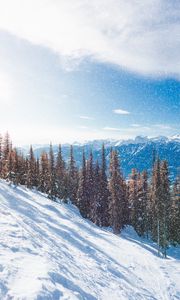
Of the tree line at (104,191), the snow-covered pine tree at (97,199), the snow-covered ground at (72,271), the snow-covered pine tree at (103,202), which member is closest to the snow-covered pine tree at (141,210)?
the tree line at (104,191)

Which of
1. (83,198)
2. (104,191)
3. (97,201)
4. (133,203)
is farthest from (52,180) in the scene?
(133,203)

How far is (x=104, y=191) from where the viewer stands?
60.7 m

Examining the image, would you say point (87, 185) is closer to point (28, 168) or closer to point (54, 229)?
point (28, 168)

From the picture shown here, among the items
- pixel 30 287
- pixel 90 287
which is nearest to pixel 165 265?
pixel 90 287

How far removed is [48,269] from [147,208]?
50.9m

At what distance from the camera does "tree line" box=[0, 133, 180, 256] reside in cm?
5289

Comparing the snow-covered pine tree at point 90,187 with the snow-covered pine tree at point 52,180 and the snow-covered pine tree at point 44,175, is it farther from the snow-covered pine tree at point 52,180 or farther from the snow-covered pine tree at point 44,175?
the snow-covered pine tree at point 44,175

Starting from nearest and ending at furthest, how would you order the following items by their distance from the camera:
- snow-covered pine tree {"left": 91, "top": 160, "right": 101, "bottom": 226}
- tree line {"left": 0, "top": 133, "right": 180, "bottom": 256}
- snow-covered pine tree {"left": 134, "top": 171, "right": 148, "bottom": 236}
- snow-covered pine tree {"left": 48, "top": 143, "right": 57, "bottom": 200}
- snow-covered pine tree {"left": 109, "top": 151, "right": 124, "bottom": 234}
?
snow-covered pine tree {"left": 109, "top": 151, "right": 124, "bottom": 234}, tree line {"left": 0, "top": 133, "right": 180, "bottom": 256}, snow-covered pine tree {"left": 91, "top": 160, "right": 101, "bottom": 226}, snow-covered pine tree {"left": 134, "top": 171, "right": 148, "bottom": 236}, snow-covered pine tree {"left": 48, "top": 143, "right": 57, "bottom": 200}

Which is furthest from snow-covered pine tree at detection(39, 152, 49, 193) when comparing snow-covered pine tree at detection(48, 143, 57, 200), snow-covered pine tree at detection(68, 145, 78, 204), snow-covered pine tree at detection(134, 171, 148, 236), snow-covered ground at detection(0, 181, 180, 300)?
snow-covered ground at detection(0, 181, 180, 300)

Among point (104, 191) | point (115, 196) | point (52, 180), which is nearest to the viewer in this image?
point (115, 196)

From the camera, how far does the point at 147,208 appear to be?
6250 cm

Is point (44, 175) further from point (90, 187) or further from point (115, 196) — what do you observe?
point (115, 196)

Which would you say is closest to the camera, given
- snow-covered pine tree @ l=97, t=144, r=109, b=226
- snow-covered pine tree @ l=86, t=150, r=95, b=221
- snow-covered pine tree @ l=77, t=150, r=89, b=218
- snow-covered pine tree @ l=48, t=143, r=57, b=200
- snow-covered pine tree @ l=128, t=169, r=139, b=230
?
snow-covered pine tree @ l=97, t=144, r=109, b=226

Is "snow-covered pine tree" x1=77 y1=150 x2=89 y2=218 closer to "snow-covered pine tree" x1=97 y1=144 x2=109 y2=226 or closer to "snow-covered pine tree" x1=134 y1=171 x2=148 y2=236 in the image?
"snow-covered pine tree" x1=97 y1=144 x2=109 y2=226
